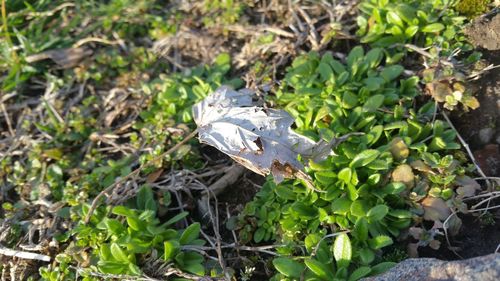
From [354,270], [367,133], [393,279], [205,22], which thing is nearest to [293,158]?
[367,133]

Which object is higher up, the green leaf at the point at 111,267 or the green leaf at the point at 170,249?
the green leaf at the point at 170,249

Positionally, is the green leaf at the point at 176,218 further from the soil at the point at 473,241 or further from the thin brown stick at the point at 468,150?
the thin brown stick at the point at 468,150

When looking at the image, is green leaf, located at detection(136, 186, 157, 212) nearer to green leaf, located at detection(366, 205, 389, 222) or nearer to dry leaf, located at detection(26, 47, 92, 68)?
green leaf, located at detection(366, 205, 389, 222)

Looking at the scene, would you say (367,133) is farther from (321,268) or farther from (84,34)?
(84,34)

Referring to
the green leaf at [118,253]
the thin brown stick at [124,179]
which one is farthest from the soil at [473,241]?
the green leaf at [118,253]

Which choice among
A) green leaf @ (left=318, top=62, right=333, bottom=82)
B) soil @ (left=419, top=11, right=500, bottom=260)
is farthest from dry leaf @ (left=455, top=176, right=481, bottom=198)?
green leaf @ (left=318, top=62, right=333, bottom=82)

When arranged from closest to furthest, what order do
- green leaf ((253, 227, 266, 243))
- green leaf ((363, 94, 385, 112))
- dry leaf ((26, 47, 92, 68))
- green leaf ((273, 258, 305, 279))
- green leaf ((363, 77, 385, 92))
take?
green leaf ((273, 258, 305, 279)) → green leaf ((253, 227, 266, 243)) → green leaf ((363, 94, 385, 112)) → green leaf ((363, 77, 385, 92)) → dry leaf ((26, 47, 92, 68))
